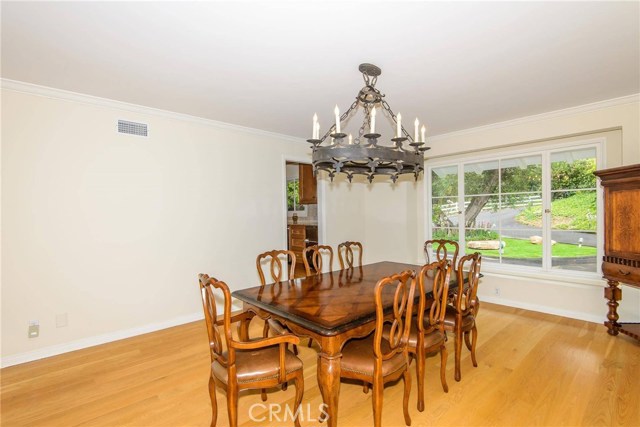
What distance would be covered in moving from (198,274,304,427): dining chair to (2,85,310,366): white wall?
1.99 metres

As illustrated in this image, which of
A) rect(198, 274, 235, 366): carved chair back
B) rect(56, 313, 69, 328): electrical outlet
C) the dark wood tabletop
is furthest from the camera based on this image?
rect(56, 313, 69, 328): electrical outlet

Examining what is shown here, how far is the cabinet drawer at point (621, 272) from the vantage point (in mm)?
2803

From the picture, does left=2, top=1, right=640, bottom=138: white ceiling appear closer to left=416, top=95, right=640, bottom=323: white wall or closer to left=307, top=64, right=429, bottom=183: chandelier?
left=416, top=95, right=640, bottom=323: white wall

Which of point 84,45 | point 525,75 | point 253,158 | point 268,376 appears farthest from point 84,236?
point 525,75

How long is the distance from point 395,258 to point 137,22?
4.56m

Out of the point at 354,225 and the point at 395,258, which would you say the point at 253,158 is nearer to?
the point at 354,225

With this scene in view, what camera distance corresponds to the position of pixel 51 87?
2.76 metres

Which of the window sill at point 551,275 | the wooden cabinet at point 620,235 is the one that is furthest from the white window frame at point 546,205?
the wooden cabinet at point 620,235

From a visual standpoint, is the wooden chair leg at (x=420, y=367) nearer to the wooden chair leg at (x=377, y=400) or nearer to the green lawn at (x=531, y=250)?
the wooden chair leg at (x=377, y=400)

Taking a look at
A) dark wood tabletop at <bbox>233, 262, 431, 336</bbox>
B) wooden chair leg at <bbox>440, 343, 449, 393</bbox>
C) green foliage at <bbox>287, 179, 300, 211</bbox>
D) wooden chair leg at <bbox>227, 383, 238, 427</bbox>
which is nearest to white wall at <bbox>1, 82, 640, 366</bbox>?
dark wood tabletop at <bbox>233, 262, 431, 336</bbox>

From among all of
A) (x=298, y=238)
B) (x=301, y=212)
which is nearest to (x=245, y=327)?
(x=298, y=238)

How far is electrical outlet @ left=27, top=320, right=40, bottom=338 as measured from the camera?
275 cm

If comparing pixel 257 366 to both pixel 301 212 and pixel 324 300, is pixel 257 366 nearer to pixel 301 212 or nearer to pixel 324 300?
pixel 324 300

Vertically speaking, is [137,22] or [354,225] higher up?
[137,22]
